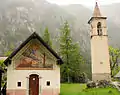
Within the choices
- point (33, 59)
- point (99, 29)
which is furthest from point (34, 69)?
point (99, 29)

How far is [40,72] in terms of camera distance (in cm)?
2206

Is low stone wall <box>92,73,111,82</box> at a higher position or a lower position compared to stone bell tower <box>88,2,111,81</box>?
lower

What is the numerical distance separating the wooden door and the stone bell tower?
8.11 meters

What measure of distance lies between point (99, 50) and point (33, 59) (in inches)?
359

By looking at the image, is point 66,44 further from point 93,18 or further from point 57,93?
point 57,93

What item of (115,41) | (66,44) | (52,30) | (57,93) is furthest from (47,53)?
(115,41)

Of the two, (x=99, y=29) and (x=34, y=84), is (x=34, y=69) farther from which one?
(x=99, y=29)

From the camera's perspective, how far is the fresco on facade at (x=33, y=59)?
21.9 m

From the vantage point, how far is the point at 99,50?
90.4 ft

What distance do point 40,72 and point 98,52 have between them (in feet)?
28.3

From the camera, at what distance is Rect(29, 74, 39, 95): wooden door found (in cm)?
2193

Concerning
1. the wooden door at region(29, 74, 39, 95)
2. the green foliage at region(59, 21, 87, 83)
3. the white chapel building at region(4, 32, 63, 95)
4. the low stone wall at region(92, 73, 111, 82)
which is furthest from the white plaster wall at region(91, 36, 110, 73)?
the green foliage at region(59, 21, 87, 83)

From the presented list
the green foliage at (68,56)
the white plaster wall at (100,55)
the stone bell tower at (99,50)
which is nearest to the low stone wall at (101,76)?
the stone bell tower at (99,50)

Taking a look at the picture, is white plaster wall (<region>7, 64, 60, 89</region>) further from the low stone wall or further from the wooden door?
the low stone wall
